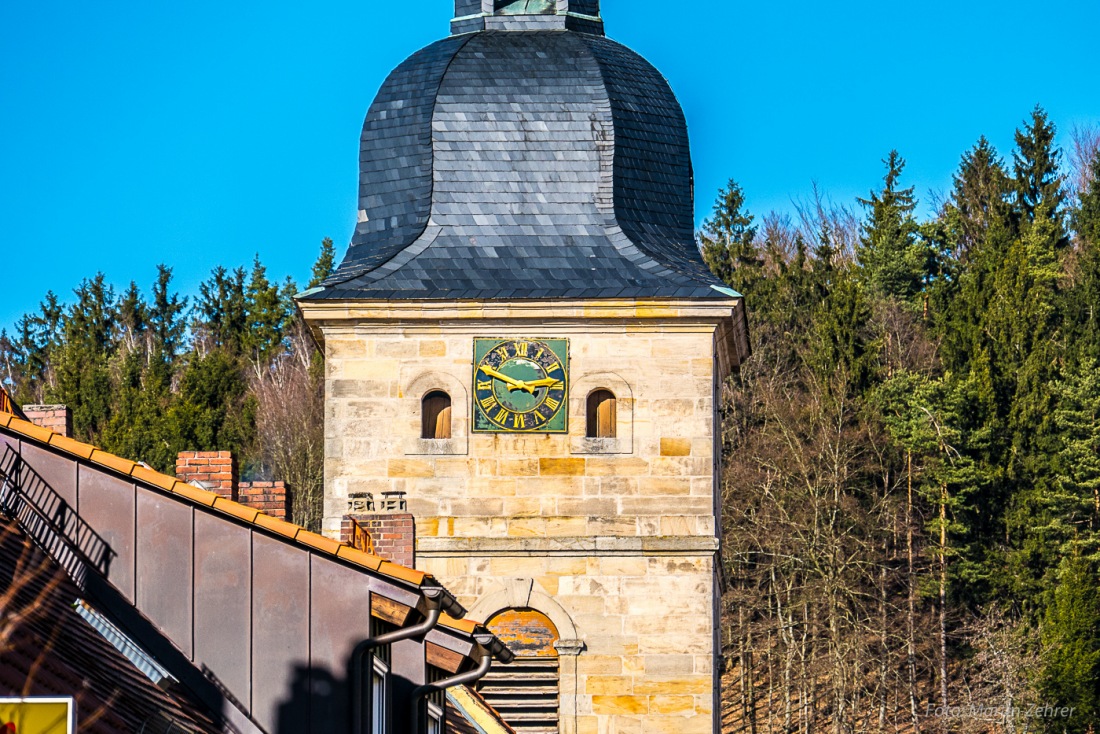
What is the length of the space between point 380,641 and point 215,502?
1254 mm

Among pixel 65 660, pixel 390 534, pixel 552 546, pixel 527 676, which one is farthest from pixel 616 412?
pixel 65 660

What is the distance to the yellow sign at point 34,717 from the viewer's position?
401 inches

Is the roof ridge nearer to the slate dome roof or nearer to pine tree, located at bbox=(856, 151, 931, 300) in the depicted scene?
the slate dome roof

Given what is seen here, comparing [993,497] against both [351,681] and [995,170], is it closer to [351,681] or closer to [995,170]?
[995,170]

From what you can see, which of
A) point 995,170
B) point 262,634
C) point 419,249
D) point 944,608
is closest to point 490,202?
point 419,249

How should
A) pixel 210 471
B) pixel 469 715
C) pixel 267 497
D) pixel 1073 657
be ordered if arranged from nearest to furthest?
pixel 210 471
pixel 267 497
pixel 469 715
pixel 1073 657

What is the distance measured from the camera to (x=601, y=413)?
27703 mm

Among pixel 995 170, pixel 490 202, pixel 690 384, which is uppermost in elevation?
pixel 995 170

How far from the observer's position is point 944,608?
4909cm

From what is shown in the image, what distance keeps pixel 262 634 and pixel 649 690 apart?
12623mm

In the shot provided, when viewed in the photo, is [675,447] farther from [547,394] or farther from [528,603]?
[528,603]

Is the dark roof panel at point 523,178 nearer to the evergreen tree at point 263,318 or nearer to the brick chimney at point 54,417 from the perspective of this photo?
the brick chimney at point 54,417

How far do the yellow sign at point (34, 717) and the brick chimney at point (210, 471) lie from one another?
6526mm

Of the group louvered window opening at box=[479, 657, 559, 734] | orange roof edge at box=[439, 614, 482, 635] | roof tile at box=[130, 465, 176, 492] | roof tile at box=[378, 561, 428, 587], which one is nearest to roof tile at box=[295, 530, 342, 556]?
roof tile at box=[378, 561, 428, 587]
